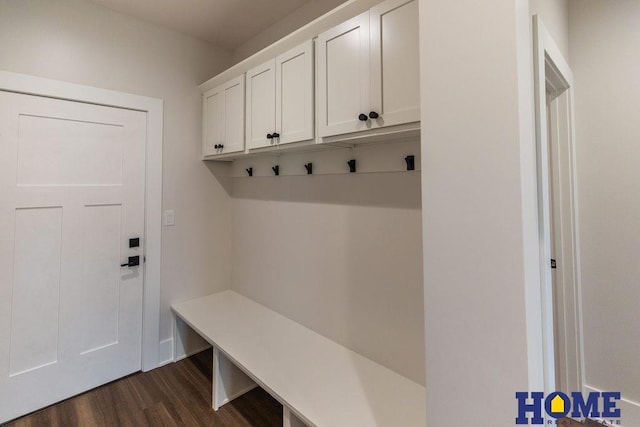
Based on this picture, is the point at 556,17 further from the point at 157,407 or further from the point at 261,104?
the point at 157,407

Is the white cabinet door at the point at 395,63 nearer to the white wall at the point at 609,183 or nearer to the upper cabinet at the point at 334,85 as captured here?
the upper cabinet at the point at 334,85

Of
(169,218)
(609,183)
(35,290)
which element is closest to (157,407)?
(35,290)

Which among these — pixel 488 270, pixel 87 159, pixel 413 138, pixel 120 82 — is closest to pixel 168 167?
pixel 87 159

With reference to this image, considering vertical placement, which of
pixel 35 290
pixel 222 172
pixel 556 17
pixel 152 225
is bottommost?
pixel 35 290

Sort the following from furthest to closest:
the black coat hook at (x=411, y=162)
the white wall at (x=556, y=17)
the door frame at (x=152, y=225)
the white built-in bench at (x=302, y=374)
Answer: the door frame at (x=152, y=225)
the black coat hook at (x=411, y=162)
the white built-in bench at (x=302, y=374)
the white wall at (x=556, y=17)

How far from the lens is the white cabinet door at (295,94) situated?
1601 millimetres

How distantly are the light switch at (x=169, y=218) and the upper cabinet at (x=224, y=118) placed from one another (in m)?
0.57

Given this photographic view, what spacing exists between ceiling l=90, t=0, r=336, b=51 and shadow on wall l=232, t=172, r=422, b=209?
3.93 feet

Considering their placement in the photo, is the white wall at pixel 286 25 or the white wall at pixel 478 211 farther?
the white wall at pixel 286 25

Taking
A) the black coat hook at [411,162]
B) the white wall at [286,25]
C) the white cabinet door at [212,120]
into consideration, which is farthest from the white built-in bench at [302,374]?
the white wall at [286,25]

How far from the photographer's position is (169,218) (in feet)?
7.93

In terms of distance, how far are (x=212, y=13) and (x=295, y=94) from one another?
3.68ft

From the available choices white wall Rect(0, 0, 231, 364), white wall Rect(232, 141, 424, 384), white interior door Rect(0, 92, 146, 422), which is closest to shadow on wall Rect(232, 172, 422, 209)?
white wall Rect(232, 141, 424, 384)

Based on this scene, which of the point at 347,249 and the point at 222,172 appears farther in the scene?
the point at 222,172
